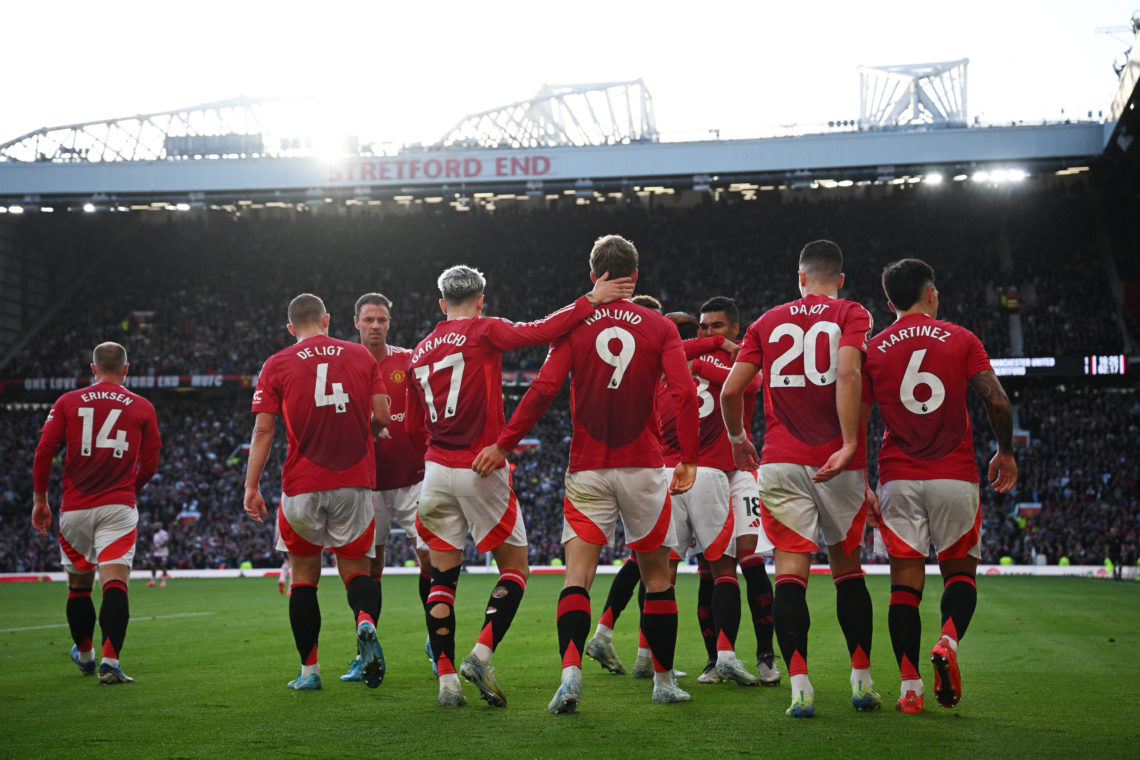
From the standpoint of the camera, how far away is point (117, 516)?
7879mm

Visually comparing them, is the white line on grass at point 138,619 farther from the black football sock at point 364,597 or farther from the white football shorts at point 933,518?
the white football shorts at point 933,518

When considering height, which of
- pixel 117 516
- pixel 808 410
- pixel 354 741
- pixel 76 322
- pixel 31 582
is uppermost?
pixel 76 322

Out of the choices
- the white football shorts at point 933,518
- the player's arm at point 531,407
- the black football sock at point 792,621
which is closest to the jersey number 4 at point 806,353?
the white football shorts at point 933,518

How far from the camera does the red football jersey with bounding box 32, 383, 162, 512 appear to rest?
7.87 metres

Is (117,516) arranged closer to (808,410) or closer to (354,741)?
(354,741)

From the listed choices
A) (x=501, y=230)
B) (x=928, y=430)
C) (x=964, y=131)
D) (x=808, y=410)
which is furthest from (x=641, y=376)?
(x=501, y=230)

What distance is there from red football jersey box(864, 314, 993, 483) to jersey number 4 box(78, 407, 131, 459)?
5585mm

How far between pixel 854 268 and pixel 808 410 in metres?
35.1

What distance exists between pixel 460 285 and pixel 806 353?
85.1 inches

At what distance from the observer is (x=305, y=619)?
666 cm

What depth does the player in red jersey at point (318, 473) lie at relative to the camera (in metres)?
6.70

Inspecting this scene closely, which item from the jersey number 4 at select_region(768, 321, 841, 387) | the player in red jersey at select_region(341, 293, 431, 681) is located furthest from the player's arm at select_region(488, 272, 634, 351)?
the player in red jersey at select_region(341, 293, 431, 681)

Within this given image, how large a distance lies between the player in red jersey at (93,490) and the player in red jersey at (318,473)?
5.05ft

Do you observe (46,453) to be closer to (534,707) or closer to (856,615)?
(534,707)
